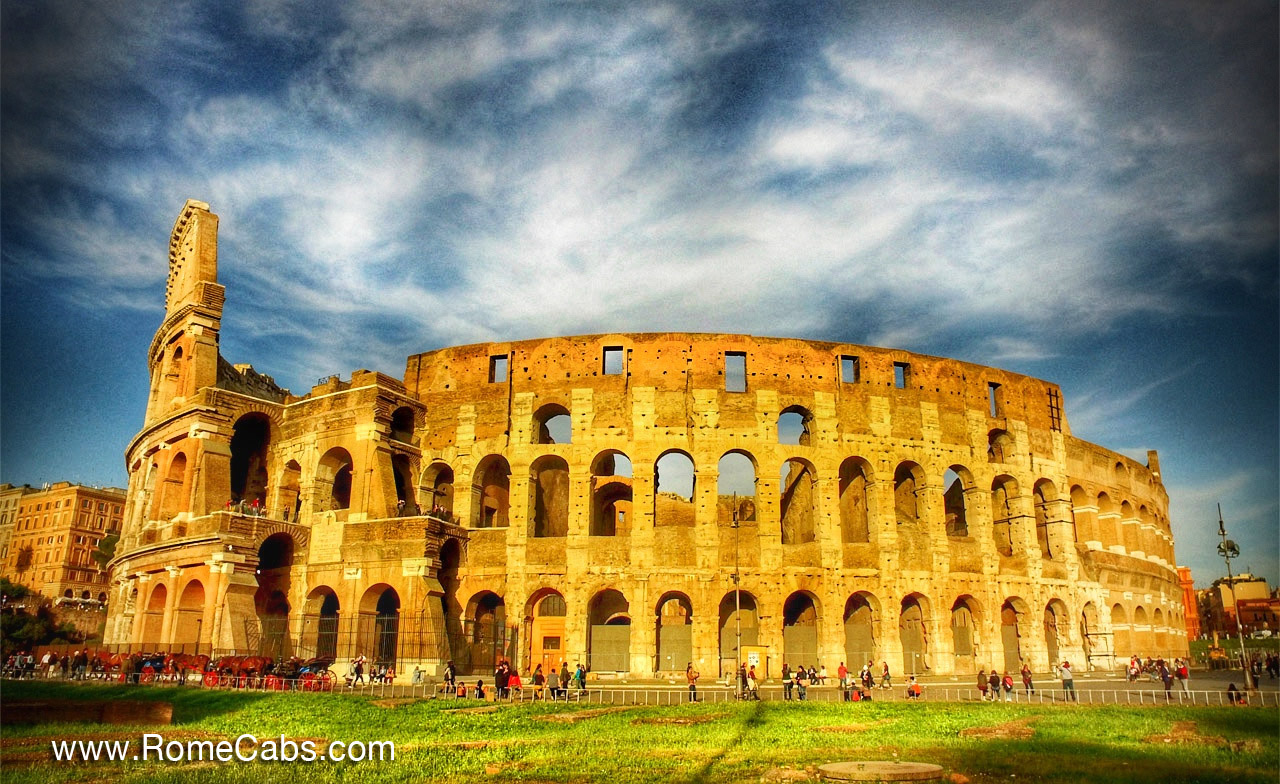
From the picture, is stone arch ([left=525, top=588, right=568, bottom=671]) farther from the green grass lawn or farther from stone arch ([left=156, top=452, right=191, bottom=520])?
stone arch ([left=156, top=452, right=191, bottom=520])

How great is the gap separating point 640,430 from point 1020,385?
16.7 meters

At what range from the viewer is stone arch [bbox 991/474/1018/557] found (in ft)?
117

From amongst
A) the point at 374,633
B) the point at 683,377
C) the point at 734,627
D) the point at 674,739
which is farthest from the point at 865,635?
the point at 674,739

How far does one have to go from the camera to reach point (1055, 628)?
1400 inches

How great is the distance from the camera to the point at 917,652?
32250 millimetres

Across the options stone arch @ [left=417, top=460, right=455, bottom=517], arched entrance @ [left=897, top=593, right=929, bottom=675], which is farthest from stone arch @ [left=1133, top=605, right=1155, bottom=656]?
stone arch @ [left=417, top=460, right=455, bottom=517]

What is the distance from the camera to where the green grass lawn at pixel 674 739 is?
11789 mm

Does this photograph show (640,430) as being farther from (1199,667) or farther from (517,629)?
(1199,667)

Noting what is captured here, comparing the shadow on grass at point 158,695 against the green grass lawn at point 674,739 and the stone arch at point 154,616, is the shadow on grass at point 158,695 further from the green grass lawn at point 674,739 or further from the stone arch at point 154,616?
the stone arch at point 154,616

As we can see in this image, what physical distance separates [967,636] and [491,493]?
19089 millimetres

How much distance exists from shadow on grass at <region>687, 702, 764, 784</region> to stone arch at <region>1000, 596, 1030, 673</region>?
17211 millimetres

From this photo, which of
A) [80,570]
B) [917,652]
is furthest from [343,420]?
[80,570]

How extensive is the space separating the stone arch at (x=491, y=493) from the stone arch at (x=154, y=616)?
11.0 meters

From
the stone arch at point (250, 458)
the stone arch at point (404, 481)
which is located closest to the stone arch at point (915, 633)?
the stone arch at point (404, 481)
